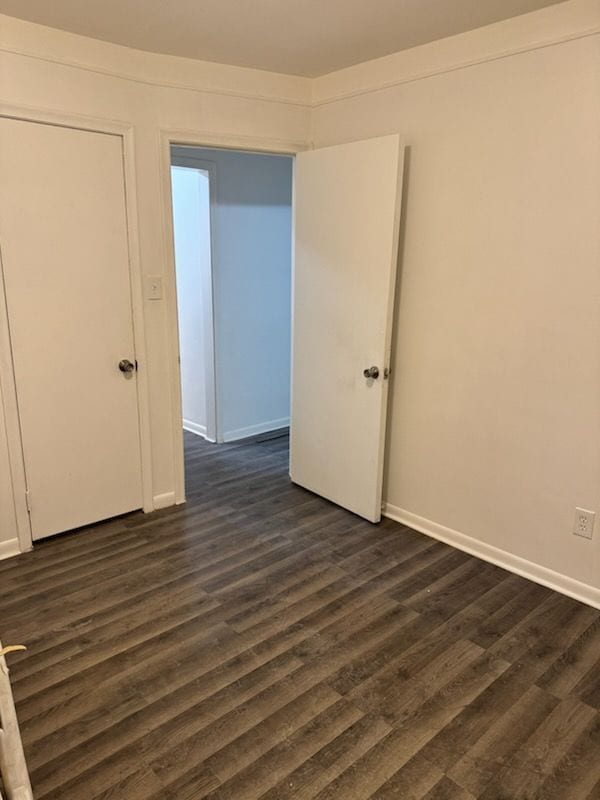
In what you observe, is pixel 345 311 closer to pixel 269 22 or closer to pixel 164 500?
pixel 269 22

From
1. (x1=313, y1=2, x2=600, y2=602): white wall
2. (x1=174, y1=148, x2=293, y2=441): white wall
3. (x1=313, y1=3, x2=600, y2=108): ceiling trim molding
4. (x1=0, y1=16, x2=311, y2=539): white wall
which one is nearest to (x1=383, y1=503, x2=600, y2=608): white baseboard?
(x1=313, y1=2, x2=600, y2=602): white wall

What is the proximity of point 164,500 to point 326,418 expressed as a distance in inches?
42.8

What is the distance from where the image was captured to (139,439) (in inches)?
124

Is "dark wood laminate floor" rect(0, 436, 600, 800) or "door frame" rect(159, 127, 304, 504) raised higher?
"door frame" rect(159, 127, 304, 504)

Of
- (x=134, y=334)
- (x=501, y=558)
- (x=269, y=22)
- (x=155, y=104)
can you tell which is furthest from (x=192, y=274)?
(x=501, y=558)

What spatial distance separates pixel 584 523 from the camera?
243cm

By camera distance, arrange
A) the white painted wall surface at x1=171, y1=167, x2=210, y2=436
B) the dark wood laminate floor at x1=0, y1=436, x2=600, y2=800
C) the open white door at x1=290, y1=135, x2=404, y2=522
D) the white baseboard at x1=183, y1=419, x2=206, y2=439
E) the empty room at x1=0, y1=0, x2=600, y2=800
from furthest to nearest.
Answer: the white baseboard at x1=183, y1=419, x2=206, y2=439 → the white painted wall surface at x1=171, y1=167, x2=210, y2=436 → the open white door at x1=290, y1=135, x2=404, y2=522 → the empty room at x1=0, y1=0, x2=600, y2=800 → the dark wood laminate floor at x1=0, y1=436, x2=600, y2=800

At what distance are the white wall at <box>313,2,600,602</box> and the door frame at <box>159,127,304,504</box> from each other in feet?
1.54

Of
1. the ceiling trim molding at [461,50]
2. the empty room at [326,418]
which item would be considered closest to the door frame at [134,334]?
the empty room at [326,418]

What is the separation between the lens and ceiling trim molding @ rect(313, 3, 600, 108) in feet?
7.11

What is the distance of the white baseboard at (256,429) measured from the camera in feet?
14.9

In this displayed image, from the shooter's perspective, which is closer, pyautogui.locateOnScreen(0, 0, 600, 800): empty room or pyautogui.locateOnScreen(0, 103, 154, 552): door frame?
pyautogui.locateOnScreen(0, 0, 600, 800): empty room

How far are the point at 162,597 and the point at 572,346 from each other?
6.84 feet

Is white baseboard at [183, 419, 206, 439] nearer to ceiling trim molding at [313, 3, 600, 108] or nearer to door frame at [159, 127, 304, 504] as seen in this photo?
door frame at [159, 127, 304, 504]
